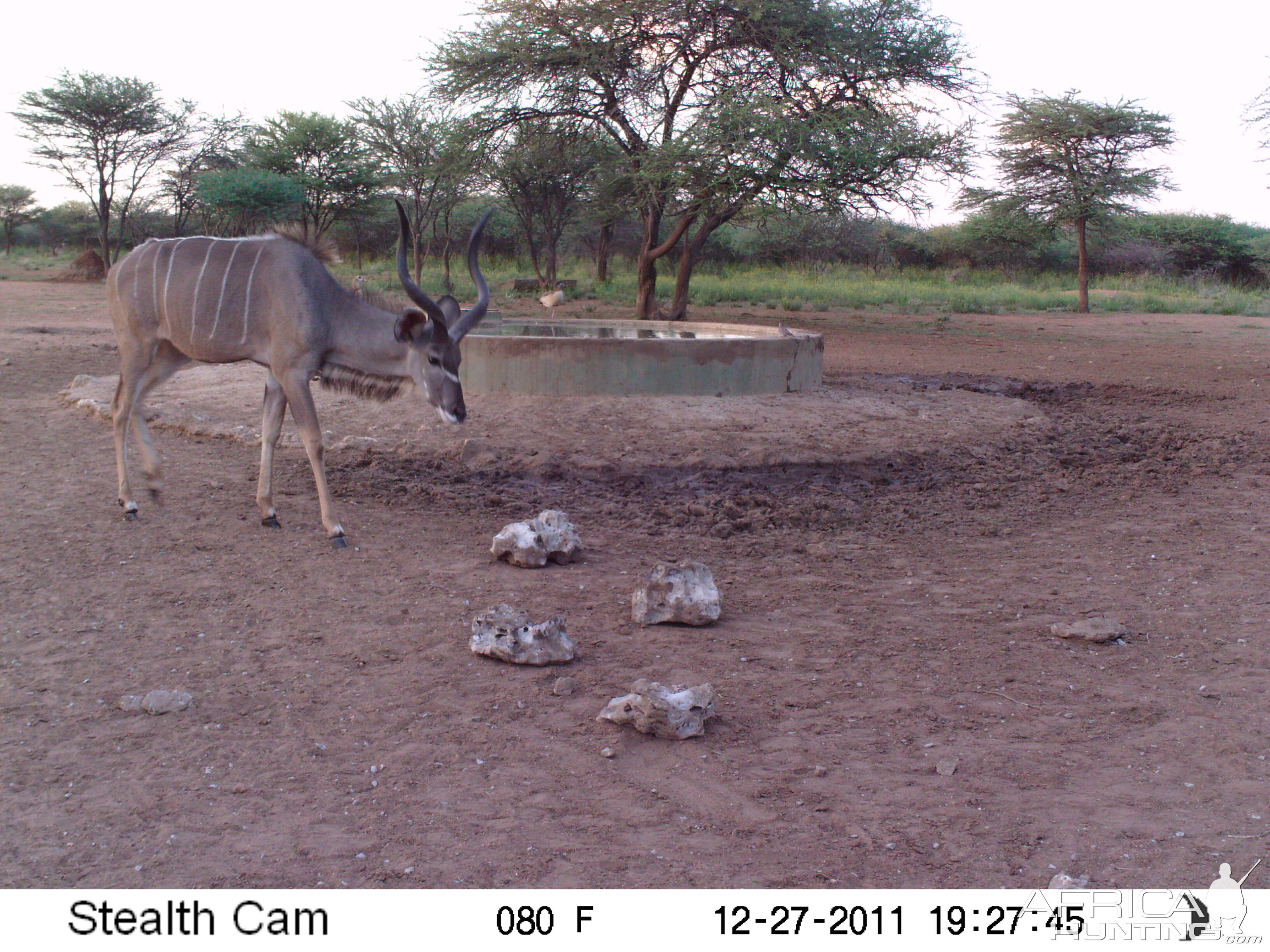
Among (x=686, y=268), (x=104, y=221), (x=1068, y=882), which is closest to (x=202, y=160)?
(x=104, y=221)

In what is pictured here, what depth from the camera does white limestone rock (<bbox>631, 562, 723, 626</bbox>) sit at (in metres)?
4.12

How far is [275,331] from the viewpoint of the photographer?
536cm

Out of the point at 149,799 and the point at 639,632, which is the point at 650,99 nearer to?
the point at 639,632

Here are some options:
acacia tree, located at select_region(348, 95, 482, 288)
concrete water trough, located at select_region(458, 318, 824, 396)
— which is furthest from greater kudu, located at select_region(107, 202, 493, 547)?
acacia tree, located at select_region(348, 95, 482, 288)

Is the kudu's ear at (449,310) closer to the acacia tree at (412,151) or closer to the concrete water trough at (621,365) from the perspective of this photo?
the concrete water trough at (621,365)

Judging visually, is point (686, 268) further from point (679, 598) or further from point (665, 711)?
point (665, 711)

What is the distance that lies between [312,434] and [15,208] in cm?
4456

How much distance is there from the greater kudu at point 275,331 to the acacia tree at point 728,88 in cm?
1116

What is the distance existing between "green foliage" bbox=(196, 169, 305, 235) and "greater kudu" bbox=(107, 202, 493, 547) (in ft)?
66.1

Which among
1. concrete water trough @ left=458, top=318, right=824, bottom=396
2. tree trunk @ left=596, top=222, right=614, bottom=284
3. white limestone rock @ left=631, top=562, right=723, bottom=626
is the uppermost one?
tree trunk @ left=596, top=222, right=614, bottom=284

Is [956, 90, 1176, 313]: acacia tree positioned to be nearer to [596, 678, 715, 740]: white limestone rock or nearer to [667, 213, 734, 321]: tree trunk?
[667, 213, 734, 321]: tree trunk
